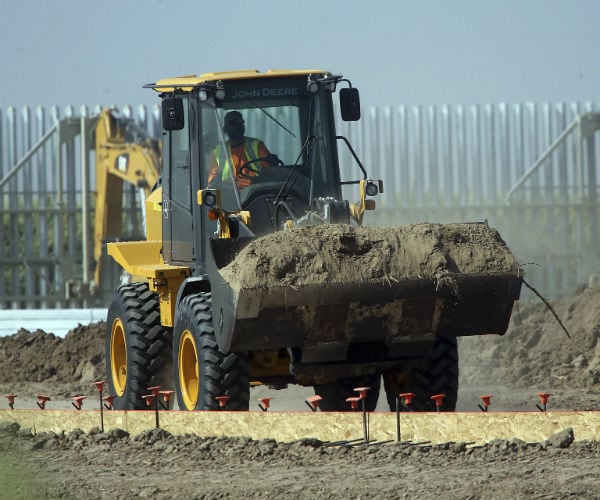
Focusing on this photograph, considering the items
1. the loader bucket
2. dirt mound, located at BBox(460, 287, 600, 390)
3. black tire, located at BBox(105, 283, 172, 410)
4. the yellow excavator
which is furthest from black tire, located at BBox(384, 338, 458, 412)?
the yellow excavator

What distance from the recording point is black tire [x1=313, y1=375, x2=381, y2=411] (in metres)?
11.5

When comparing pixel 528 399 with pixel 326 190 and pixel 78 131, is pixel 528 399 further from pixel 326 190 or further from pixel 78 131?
pixel 78 131

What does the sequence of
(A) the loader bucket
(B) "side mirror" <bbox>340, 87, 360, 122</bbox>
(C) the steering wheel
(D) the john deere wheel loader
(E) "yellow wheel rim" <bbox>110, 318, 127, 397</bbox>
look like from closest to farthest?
(A) the loader bucket < (D) the john deere wheel loader < (C) the steering wheel < (B) "side mirror" <bbox>340, 87, 360, 122</bbox> < (E) "yellow wheel rim" <bbox>110, 318, 127, 397</bbox>

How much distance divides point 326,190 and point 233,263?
1652mm

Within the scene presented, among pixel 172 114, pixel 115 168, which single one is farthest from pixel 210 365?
pixel 115 168

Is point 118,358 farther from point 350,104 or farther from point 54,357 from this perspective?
point 54,357

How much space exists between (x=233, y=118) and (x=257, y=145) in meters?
0.31

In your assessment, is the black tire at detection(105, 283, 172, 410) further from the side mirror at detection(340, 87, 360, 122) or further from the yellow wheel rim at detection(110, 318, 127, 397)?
the side mirror at detection(340, 87, 360, 122)

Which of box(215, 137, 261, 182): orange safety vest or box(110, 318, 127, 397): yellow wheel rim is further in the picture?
box(110, 318, 127, 397): yellow wheel rim

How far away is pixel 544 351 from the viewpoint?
15.4m

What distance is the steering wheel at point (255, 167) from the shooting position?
1096 centimetres

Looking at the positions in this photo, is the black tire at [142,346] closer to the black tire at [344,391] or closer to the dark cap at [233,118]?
the black tire at [344,391]

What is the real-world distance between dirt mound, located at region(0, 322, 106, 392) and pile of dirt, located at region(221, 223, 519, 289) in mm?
6479

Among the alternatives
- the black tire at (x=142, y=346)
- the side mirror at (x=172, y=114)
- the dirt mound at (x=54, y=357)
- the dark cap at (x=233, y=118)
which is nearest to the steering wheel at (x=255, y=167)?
the dark cap at (x=233, y=118)
